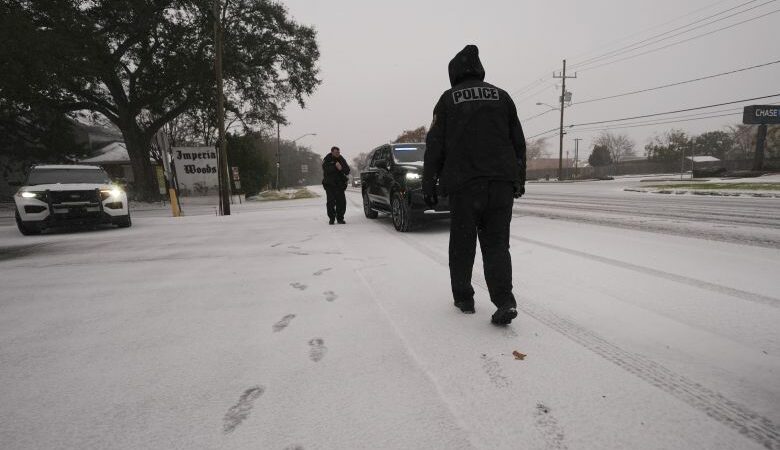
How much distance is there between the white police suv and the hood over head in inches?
360

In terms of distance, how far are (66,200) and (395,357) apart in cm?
940

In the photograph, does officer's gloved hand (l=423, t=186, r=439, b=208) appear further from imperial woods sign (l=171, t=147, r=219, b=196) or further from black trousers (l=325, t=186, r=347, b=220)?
imperial woods sign (l=171, t=147, r=219, b=196)

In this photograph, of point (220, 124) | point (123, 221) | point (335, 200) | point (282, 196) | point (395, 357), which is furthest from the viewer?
point (282, 196)

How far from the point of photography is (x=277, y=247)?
5930 millimetres

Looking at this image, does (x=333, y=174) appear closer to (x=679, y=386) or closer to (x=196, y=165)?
(x=679, y=386)

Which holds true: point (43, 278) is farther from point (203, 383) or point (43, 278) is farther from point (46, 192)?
point (46, 192)

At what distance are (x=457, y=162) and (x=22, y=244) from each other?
8.68 m

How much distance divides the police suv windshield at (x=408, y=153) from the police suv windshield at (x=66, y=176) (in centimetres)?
722

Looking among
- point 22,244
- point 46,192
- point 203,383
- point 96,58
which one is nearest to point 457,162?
point 203,383

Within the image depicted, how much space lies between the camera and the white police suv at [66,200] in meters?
8.08

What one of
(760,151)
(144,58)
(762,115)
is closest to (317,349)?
(144,58)

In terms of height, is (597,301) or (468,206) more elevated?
(468,206)

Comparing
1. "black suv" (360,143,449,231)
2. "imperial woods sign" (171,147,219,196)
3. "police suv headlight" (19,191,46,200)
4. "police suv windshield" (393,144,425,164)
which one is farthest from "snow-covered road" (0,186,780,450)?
"imperial woods sign" (171,147,219,196)

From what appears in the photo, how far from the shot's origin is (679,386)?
176 cm
